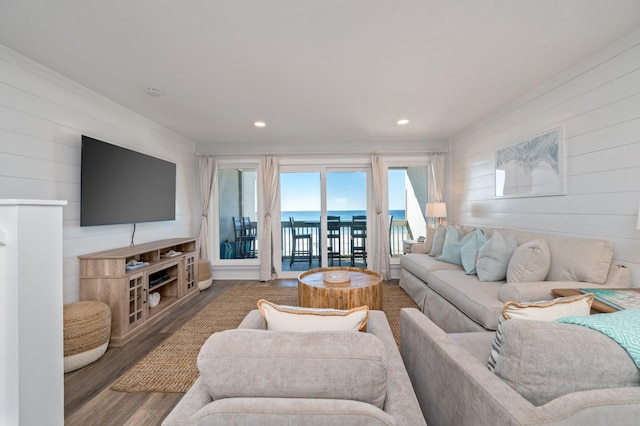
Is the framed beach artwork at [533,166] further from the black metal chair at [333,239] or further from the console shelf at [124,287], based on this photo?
the console shelf at [124,287]

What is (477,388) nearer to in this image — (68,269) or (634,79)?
(634,79)

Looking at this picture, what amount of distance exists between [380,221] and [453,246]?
1.43 m

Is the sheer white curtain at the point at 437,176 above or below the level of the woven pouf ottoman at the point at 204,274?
above

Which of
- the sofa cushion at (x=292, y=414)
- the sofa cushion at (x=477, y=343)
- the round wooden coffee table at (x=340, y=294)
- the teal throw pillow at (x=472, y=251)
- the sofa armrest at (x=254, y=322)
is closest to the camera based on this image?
the sofa cushion at (x=292, y=414)

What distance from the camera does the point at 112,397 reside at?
1.78 m

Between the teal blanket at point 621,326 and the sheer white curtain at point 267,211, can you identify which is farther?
the sheer white curtain at point 267,211

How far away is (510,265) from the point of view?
2.32 m

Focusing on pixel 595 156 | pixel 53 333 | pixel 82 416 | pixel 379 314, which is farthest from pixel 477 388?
pixel 595 156

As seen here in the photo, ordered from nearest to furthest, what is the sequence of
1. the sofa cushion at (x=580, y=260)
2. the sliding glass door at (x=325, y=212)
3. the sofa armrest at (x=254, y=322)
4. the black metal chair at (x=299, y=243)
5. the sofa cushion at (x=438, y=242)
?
the sofa armrest at (x=254, y=322) → the sofa cushion at (x=580, y=260) → the sofa cushion at (x=438, y=242) → the sliding glass door at (x=325, y=212) → the black metal chair at (x=299, y=243)

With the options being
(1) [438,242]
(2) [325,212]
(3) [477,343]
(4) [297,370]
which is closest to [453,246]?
(1) [438,242]

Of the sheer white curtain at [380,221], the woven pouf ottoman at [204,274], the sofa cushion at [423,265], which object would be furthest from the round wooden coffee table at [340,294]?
the woven pouf ottoman at [204,274]

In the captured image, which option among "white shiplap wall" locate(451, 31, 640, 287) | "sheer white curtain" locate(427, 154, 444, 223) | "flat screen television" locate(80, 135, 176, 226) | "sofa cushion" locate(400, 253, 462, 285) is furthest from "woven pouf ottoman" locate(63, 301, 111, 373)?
"sheer white curtain" locate(427, 154, 444, 223)

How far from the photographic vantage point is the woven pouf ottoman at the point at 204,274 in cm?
407

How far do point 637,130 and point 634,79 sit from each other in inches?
14.7
